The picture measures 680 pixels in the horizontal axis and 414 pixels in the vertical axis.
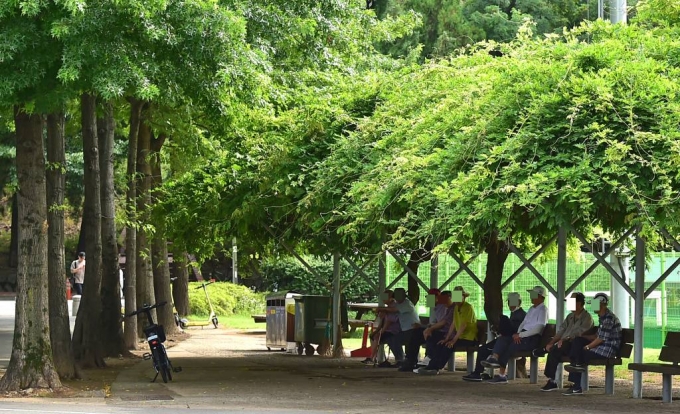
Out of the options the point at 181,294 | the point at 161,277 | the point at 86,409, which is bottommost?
the point at 86,409

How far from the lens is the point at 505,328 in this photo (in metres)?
19.2

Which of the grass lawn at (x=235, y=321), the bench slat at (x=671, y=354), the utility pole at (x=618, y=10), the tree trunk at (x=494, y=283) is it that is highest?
the utility pole at (x=618, y=10)

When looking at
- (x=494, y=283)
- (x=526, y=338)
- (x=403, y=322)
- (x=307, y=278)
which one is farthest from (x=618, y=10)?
(x=307, y=278)

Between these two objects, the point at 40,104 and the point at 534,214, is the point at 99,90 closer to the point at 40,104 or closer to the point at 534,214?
the point at 40,104

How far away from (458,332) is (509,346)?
1.66m

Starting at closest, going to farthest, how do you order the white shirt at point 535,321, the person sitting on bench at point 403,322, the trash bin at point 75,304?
1. the white shirt at point 535,321
2. the person sitting on bench at point 403,322
3. the trash bin at point 75,304

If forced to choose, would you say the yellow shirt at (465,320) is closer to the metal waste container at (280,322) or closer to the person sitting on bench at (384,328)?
the person sitting on bench at (384,328)

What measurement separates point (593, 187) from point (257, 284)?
36.6 meters

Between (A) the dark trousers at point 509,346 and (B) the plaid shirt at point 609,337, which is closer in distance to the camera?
(B) the plaid shirt at point 609,337

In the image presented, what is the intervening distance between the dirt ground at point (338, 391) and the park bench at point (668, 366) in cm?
24

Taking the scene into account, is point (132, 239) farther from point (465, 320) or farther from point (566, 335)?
point (566, 335)

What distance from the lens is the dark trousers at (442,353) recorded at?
20.8 meters

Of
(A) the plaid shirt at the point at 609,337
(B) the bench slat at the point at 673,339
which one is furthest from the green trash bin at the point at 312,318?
(B) the bench slat at the point at 673,339

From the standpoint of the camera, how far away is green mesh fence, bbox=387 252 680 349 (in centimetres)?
2625
